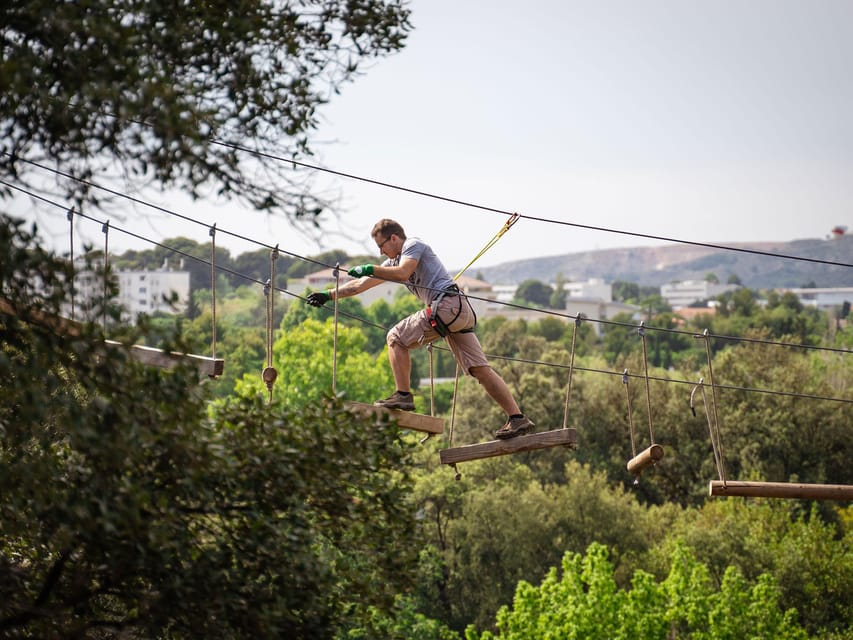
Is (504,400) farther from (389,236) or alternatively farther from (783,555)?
(783,555)

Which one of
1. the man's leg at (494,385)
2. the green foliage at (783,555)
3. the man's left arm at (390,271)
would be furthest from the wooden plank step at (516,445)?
the green foliage at (783,555)

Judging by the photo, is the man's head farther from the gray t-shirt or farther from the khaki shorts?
the khaki shorts

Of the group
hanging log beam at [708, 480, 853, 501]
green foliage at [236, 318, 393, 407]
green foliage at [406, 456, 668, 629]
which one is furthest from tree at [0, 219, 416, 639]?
green foliage at [236, 318, 393, 407]

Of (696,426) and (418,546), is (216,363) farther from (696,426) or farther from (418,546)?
(696,426)

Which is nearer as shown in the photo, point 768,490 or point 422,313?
point 422,313

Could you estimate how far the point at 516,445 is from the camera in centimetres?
A: 892

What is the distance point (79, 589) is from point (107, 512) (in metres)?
0.97

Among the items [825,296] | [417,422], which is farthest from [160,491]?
[825,296]

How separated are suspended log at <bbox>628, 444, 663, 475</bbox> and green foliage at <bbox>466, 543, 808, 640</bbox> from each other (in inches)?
638

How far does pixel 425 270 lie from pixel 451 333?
0.51 metres

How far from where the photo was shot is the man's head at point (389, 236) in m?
8.68

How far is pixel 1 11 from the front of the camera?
5684 millimetres

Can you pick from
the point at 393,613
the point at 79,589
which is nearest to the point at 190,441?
the point at 79,589

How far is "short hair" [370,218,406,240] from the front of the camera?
28.5 ft
